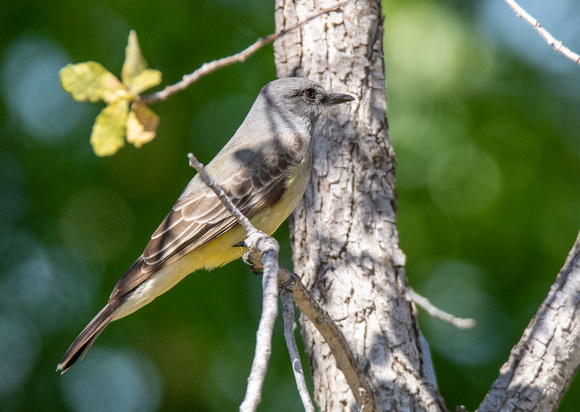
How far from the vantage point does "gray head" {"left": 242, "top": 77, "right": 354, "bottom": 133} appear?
210 inches

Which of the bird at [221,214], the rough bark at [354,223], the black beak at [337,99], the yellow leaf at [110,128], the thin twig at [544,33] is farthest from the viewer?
the black beak at [337,99]

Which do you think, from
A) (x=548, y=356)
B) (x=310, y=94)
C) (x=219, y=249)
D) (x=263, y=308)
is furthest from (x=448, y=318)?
(x=263, y=308)

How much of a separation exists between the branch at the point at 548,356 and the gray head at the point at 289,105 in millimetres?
2244

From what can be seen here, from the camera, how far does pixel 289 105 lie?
577 cm

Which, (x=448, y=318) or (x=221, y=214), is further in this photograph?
(x=221, y=214)

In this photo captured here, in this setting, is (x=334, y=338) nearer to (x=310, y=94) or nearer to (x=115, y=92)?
(x=115, y=92)

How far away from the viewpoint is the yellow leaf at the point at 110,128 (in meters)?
2.23

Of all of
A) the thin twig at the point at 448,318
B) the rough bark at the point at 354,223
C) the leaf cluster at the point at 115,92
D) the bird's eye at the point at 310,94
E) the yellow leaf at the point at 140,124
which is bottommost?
the thin twig at the point at 448,318

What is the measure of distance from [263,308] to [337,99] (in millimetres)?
2923

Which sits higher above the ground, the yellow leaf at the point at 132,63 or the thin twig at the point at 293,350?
the yellow leaf at the point at 132,63

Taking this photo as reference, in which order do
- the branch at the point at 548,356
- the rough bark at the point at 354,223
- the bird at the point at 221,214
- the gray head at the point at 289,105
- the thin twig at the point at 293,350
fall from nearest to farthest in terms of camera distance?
the thin twig at the point at 293,350 → the branch at the point at 548,356 → the rough bark at the point at 354,223 → the bird at the point at 221,214 → the gray head at the point at 289,105

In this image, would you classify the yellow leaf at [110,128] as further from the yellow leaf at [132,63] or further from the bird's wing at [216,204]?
the bird's wing at [216,204]

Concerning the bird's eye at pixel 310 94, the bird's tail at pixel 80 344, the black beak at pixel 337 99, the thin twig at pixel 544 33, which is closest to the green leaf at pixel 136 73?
the thin twig at pixel 544 33

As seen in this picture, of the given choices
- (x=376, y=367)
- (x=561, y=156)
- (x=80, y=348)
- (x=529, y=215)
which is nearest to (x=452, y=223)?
(x=529, y=215)
